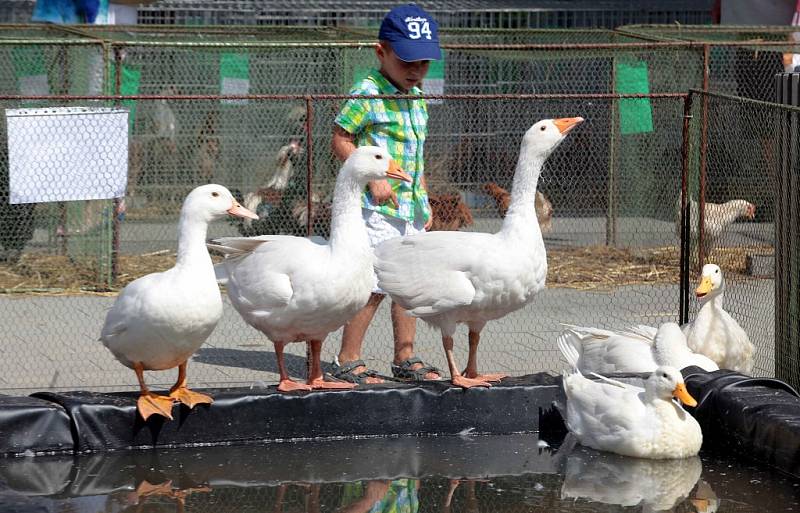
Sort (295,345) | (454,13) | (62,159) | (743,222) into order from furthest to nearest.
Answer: (454,13), (743,222), (295,345), (62,159)

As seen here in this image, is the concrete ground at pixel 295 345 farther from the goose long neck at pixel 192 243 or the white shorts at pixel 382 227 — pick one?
the goose long neck at pixel 192 243

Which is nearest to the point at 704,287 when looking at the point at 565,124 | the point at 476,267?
the point at 565,124

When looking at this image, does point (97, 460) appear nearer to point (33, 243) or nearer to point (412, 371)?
point (412, 371)

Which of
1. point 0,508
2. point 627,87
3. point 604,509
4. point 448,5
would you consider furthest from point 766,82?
point 0,508

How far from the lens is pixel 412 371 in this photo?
263 inches

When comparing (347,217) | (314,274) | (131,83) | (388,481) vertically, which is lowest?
(388,481)

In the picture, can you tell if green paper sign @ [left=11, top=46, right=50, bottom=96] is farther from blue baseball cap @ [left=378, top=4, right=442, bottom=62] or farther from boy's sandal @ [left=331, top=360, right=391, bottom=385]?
boy's sandal @ [left=331, top=360, right=391, bottom=385]

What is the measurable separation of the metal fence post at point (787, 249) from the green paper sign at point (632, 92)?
13.1 feet

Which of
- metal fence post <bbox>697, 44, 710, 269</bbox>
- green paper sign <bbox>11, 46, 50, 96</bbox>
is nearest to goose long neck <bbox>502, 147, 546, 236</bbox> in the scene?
metal fence post <bbox>697, 44, 710, 269</bbox>

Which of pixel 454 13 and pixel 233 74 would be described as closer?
pixel 233 74

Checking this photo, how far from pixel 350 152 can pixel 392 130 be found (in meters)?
0.26

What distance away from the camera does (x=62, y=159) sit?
7.90 m

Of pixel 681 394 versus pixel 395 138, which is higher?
pixel 395 138

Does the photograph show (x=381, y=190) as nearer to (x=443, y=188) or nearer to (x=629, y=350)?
(x=629, y=350)
